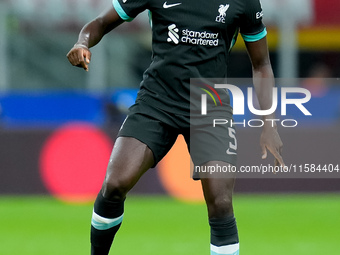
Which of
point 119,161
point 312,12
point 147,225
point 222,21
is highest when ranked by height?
point 222,21

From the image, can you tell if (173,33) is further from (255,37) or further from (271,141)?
(271,141)

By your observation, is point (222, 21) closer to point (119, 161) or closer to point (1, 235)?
point (119, 161)

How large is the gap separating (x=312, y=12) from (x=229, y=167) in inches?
519

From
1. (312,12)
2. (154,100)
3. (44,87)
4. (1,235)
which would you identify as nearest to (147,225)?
(1,235)

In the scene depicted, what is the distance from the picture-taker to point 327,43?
845 inches

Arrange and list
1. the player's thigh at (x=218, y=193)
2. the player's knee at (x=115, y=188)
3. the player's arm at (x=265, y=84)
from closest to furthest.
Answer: the player's thigh at (x=218, y=193), the player's knee at (x=115, y=188), the player's arm at (x=265, y=84)

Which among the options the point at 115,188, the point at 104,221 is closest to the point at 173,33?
the point at 115,188

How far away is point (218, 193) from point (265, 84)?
0.89 m

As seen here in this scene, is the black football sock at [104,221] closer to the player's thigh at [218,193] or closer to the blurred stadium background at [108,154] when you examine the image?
the player's thigh at [218,193]

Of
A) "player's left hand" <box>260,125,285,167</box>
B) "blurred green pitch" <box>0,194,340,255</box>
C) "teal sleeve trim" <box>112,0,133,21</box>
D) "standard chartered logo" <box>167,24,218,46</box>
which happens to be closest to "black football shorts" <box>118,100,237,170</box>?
"player's left hand" <box>260,125,285,167</box>

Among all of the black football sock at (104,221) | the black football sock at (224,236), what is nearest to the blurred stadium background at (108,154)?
the black football sock at (104,221)

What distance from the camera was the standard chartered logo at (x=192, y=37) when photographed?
18.9ft

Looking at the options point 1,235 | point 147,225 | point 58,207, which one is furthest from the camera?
point 58,207

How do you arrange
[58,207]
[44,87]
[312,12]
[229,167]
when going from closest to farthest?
[229,167] → [58,207] → [312,12] → [44,87]
